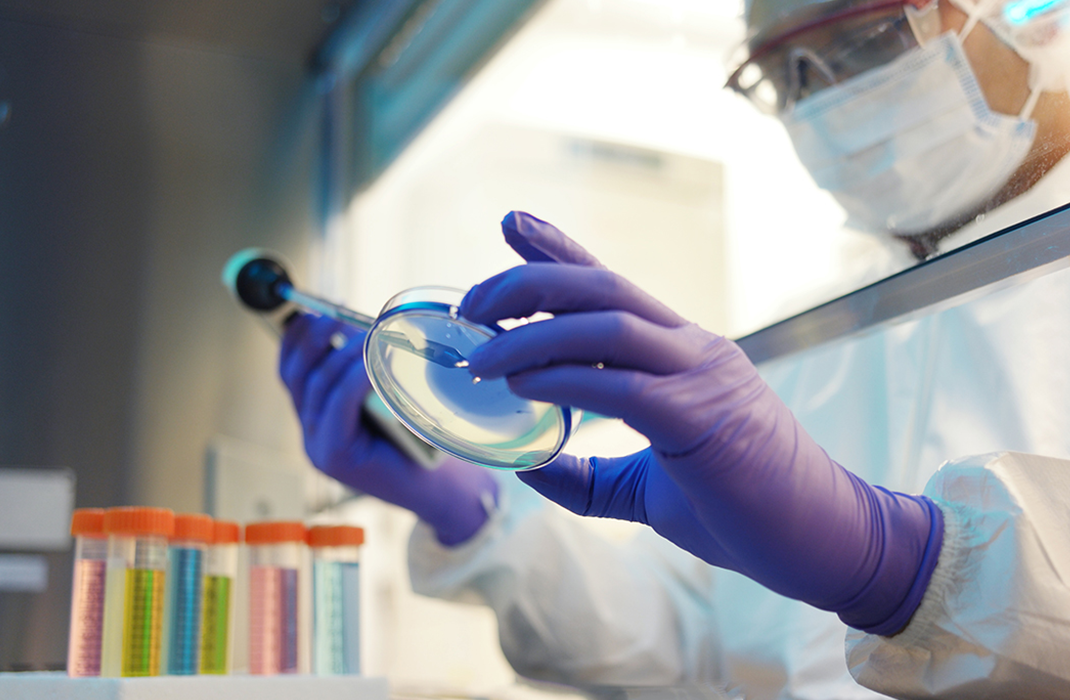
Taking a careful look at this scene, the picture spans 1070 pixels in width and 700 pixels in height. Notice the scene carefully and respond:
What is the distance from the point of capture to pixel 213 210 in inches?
63.2

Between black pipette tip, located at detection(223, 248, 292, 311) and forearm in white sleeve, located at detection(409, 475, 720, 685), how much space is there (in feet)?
1.27

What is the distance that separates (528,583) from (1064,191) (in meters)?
0.84

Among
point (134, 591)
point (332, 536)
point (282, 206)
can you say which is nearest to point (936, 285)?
point (332, 536)

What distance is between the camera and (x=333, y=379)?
1097mm

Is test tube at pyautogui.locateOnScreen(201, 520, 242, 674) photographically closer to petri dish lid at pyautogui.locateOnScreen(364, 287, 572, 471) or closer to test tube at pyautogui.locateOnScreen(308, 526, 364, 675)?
test tube at pyautogui.locateOnScreen(308, 526, 364, 675)

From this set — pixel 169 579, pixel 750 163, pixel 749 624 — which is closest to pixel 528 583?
pixel 749 624

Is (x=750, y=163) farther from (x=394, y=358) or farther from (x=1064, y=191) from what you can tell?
(x=394, y=358)

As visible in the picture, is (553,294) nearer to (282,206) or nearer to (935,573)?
(935,573)

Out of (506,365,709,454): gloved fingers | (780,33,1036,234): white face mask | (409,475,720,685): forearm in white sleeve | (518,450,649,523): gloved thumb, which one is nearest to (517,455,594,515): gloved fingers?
(518,450,649,523): gloved thumb

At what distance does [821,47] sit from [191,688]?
795mm

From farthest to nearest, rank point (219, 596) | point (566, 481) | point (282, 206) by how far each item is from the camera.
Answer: point (282, 206)
point (219, 596)
point (566, 481)

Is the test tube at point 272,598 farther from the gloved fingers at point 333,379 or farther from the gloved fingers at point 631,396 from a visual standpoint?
the gloved fingers at point 631,396

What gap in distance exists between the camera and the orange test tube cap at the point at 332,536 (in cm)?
95

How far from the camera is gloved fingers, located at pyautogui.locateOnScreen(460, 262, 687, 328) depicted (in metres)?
0.51
